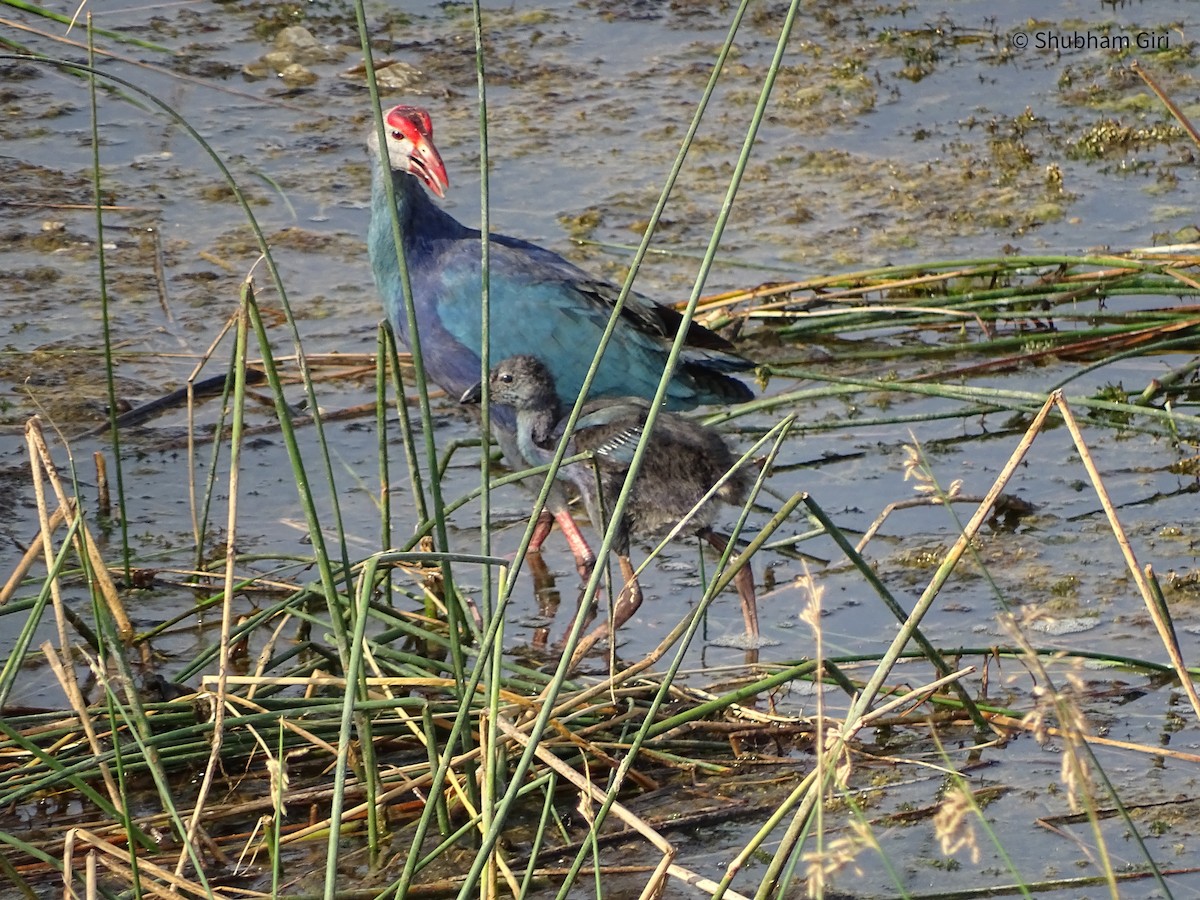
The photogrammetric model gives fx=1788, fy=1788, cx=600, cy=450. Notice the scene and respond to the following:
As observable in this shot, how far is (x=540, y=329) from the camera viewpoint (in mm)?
4180

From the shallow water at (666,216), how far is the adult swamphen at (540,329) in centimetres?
27

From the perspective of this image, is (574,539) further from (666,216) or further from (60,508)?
(666,216)

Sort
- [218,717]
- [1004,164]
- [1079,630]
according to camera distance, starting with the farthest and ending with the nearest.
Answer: [1004,164] < [1079,630] < [218,717]

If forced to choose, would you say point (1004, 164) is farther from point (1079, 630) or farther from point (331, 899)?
point (331, 899)

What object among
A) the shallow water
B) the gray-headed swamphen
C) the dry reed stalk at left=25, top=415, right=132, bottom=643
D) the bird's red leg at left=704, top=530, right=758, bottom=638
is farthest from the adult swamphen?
the dry reed stalk at left=25, top=415, right=132, bottom=643

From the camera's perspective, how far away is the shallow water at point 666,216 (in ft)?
12.9

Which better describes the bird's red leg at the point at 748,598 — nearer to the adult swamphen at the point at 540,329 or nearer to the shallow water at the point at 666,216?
the shallow water at the point at 666,216

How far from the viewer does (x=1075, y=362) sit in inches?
190

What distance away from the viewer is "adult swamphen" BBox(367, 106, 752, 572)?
13.6 ft

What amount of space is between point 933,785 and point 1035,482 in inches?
62.3

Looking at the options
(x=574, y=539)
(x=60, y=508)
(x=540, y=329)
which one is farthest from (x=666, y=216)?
(x=60, y=508)

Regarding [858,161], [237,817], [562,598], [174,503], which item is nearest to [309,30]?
[858,161]

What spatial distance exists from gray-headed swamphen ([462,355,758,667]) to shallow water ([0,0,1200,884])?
15 centimetres

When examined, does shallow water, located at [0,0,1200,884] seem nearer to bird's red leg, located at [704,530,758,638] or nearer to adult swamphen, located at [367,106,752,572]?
bird's red leg, located at [704,530,758,638]
